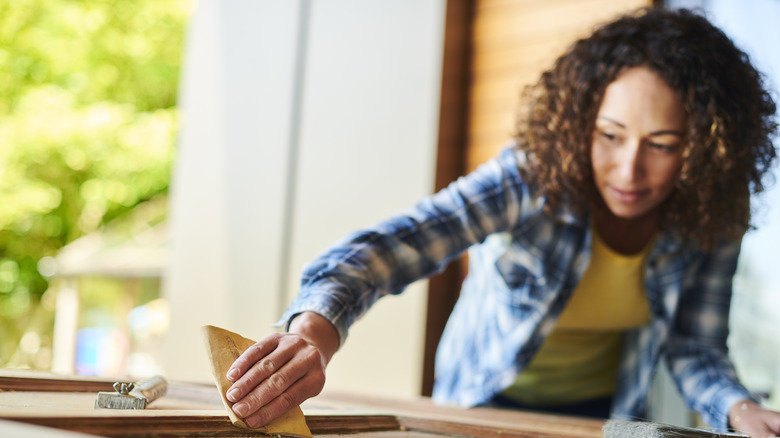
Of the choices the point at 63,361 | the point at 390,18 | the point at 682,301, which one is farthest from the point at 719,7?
the point at 63,361

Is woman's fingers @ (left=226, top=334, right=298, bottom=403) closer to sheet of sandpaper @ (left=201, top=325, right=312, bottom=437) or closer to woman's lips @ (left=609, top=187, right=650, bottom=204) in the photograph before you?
sheet of sandpaper @ (left=201, top=325, right=312, bottom=437)

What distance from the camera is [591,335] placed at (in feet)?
5.71

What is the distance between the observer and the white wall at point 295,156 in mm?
2773

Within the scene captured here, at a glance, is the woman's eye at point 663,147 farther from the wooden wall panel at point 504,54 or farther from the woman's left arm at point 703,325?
the wooden wall panel at point 504,54

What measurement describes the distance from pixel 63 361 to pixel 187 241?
6.38 metres

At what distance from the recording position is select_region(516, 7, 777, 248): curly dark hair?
133 centimetres

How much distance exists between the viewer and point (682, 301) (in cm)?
166

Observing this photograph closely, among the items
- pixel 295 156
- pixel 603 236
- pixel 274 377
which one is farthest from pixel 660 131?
pixel 295 156

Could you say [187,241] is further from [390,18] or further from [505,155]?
[505,155]

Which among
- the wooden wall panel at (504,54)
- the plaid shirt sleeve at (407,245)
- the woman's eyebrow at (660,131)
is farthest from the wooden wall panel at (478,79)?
the woman's eyebrow at (660,131)

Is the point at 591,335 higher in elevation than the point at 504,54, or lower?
lower

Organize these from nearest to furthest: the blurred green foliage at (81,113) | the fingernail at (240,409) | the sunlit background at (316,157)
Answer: the fingernail at (240,409)
the sunlit background at (316,157)
the blurred green foliage at (81,113)

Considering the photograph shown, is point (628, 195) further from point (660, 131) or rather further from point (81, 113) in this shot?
point (81, 113)

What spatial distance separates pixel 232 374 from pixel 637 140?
837mm
